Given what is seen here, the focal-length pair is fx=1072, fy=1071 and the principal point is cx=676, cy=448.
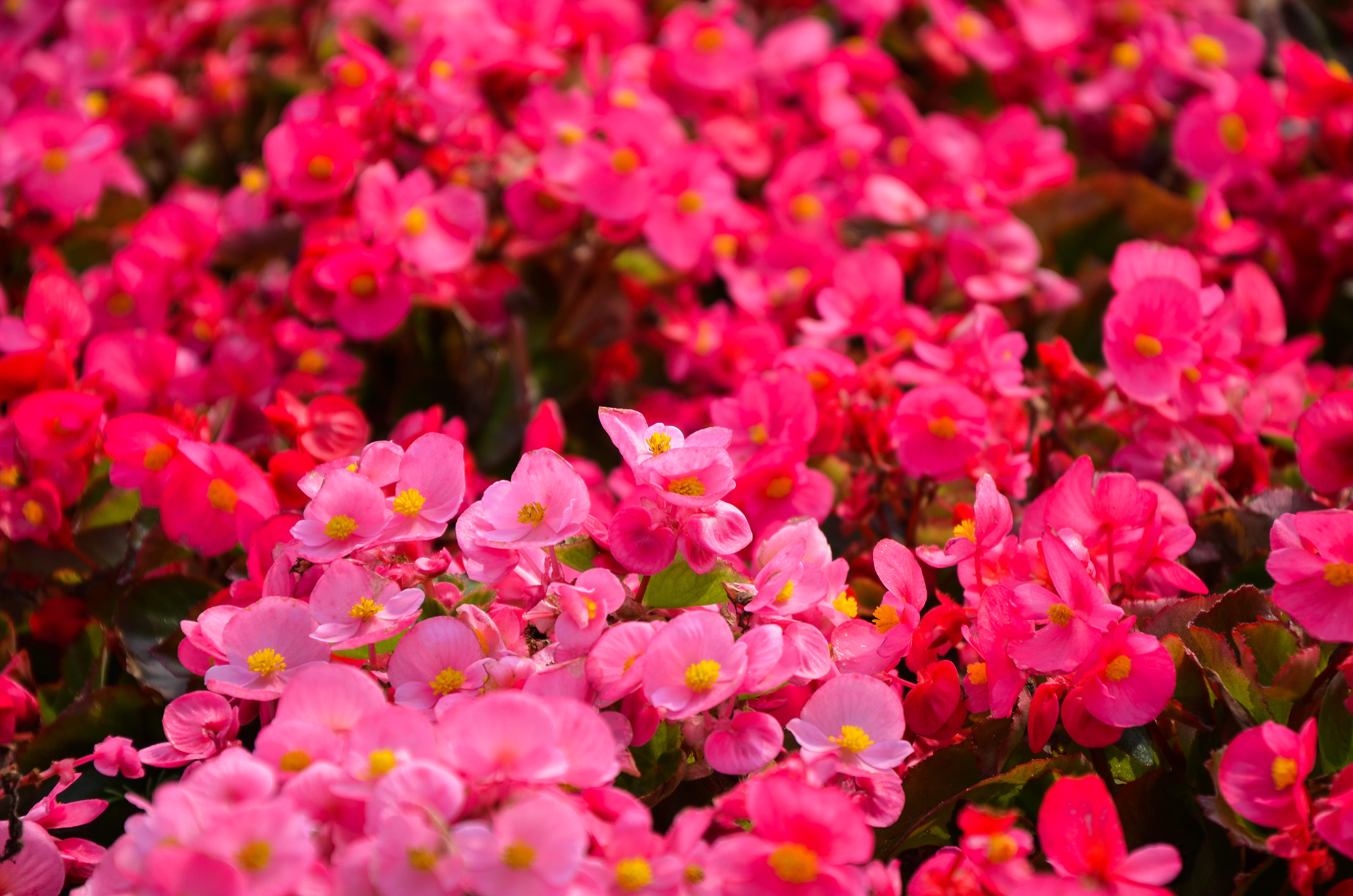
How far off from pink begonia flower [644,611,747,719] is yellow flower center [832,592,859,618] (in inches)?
6.1

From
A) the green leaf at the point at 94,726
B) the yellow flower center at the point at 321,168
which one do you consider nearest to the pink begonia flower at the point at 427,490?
the green leaf at the point at 94,726

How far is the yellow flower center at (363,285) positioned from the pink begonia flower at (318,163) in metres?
0.11

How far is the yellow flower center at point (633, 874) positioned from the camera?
520mm

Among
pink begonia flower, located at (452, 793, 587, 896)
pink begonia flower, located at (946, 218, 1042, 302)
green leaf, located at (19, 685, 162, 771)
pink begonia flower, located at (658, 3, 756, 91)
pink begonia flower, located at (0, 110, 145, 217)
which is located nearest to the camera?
pink begonia flower, located at (452, 793, 587, 896)

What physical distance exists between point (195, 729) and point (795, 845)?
39 cm

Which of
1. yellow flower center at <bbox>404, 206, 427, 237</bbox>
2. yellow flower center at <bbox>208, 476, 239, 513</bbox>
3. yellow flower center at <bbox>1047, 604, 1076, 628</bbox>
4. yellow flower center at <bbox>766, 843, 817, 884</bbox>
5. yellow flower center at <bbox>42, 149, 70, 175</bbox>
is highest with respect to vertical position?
yellow flower center at <bbox>42, 149, 70, 175</bbox>

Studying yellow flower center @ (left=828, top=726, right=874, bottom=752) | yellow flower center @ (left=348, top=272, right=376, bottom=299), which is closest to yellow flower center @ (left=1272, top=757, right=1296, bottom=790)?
A: yellow flower center @ (left=828, top=726, right=874, bottom=752)

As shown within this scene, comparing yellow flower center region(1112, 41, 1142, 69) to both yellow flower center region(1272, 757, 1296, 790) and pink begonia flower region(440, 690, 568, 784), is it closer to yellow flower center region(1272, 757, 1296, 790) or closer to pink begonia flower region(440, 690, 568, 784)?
yellow flower center region(1272, 757, 1296, 790)

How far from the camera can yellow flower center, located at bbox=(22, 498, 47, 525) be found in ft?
2.93

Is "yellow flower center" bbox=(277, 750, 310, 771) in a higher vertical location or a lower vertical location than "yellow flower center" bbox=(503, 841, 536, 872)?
lower

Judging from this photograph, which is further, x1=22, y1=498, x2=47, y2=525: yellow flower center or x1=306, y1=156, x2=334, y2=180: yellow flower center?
x1=306, y1=156, x2=334, y2=180: yellow flower center

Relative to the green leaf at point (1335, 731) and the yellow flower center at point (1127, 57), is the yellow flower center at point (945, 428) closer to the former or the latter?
the green leaf at point (1335, 731)

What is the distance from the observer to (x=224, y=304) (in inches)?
46.7

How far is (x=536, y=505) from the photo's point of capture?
2.19ft
